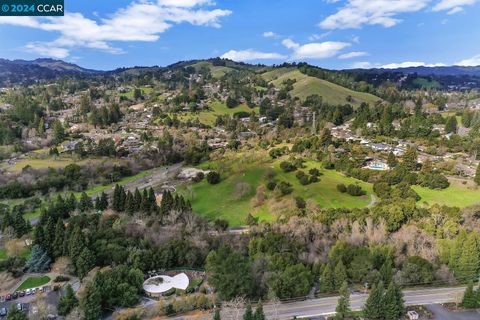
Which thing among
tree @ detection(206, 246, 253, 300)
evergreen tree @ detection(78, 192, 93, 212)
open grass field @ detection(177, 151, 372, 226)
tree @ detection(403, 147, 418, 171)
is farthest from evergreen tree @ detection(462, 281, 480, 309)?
evergreen tree @ detection(78, 192, 93, 212)

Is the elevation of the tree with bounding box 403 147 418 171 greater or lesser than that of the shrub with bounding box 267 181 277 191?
greater

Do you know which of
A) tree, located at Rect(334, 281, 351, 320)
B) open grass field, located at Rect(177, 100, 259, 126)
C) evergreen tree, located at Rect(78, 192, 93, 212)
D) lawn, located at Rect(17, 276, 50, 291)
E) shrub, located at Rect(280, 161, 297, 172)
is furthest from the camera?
open grass field, located at Rect(177, 100, 259, 126)

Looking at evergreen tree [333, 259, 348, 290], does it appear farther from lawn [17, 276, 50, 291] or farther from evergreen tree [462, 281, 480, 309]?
Answer: lawn [17, 276, 50, 291]

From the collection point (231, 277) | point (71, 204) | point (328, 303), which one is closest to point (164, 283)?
point (231, 277)

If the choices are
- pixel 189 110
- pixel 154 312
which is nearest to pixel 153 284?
pixel 154 312

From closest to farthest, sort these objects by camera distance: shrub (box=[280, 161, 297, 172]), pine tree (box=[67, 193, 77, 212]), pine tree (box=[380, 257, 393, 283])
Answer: pine tree (box=[380, 257, 393, 283]), pine tree (box=[67, 193, 77, 212]), shrub (box=[280, 161, 297, 172])

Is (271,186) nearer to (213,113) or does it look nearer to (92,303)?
(92,303)
